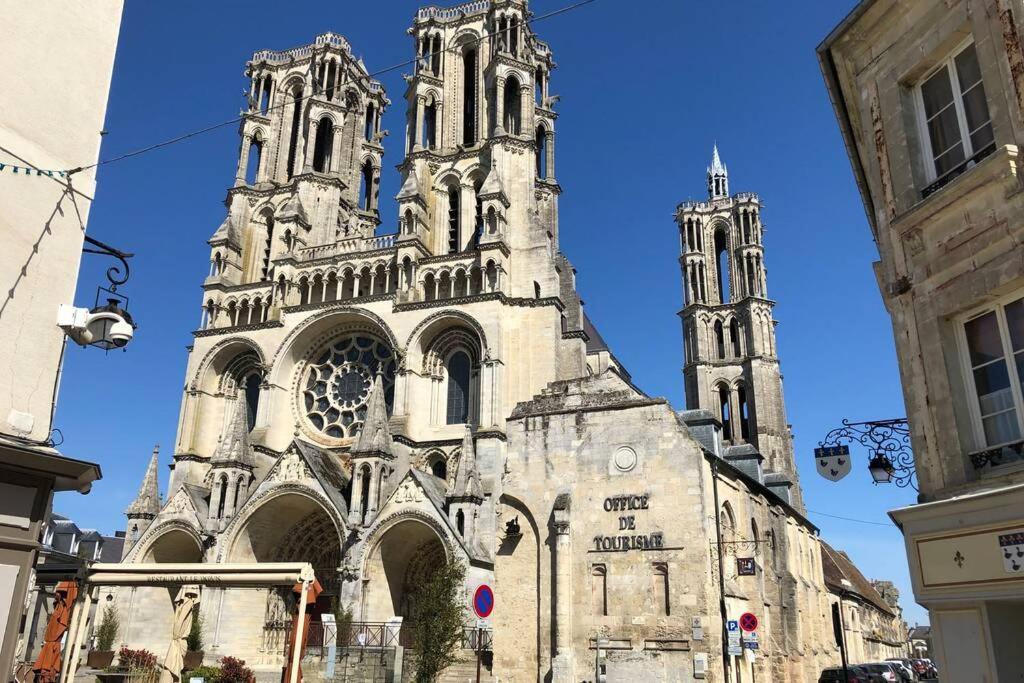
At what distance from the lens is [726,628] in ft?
72.9

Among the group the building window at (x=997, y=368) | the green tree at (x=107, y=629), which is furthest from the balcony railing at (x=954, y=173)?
the green tree at (x=107, y=629)

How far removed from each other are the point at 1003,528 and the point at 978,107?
4384mm

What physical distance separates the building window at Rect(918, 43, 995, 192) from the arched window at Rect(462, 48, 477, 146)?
26171mm

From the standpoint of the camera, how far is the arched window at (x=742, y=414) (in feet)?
164

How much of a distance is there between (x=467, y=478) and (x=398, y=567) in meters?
3.93

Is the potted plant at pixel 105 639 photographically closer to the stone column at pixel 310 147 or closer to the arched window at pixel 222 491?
the arched window at pixel 222 491

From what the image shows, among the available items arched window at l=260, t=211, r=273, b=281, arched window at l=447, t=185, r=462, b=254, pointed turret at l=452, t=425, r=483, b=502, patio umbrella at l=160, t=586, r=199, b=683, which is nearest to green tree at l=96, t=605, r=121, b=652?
pointed turret at l=452, t=425, r=483, b=502

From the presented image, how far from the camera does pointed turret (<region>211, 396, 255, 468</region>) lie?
2705 cm

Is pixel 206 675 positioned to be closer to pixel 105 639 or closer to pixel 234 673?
pixel 234 673

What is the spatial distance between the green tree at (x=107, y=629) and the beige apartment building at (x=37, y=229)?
63.0ft

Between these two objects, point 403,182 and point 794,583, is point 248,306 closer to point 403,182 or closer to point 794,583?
point 403,182

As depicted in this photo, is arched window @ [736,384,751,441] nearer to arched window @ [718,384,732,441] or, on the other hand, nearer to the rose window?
arched window @ [718,384,732,441]

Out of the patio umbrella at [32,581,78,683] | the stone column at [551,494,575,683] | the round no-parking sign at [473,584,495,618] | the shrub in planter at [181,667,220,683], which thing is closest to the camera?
the patio umbrella at [32,581,78,683]

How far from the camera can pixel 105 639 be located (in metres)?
25.1
